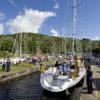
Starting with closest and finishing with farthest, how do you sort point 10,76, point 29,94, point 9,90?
point 29,94
point 9,90
point 10,76

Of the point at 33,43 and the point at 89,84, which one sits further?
the point at 33,43

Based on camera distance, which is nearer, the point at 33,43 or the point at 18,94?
the point at 18,94

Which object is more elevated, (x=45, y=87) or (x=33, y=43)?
(x=33, y=43)

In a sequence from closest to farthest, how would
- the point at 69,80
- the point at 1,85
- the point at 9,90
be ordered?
the point at 69,80 < the point at 9,90 < the point at 1,85

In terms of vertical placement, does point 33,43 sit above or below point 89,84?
above

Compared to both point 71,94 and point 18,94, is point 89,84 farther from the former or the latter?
point 18,94

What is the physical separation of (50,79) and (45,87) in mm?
988

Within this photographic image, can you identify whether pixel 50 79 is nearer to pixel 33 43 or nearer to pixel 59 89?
pixel 59 89

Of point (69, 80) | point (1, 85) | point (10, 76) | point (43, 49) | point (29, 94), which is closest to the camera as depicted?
point (69, 80)

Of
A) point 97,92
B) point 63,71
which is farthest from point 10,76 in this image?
point 97,92

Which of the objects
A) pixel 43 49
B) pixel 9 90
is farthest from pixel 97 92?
pixel 43 49

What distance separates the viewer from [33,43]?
176500 mm

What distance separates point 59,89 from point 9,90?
6.49m

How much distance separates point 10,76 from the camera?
32.9m
